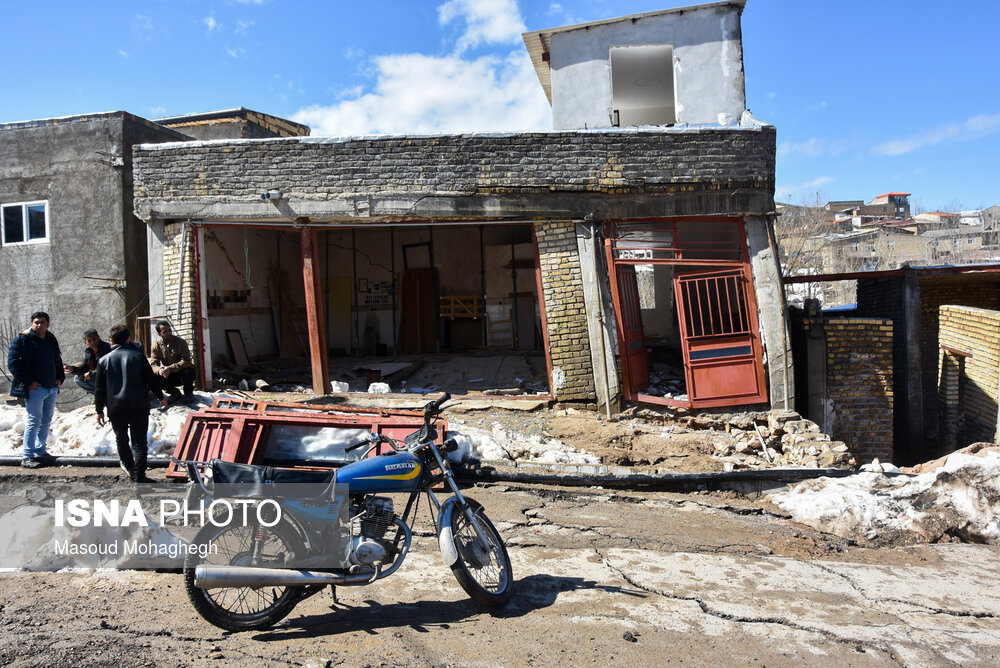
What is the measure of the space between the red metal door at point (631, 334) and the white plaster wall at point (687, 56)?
4.60 metres

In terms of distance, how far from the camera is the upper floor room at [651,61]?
A: 500 inches

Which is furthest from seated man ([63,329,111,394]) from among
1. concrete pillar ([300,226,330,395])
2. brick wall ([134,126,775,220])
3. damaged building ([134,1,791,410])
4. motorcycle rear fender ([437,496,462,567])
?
motorcycle rear fender ([437,496,462,567])

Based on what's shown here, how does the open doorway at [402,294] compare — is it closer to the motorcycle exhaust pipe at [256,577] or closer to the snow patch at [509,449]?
the snow patch at [509,449]

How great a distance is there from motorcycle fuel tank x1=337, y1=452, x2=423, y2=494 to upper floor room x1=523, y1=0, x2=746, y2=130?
10509 mm

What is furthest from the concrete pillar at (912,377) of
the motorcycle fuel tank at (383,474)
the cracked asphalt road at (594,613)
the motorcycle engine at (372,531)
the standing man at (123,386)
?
the standing man at (123,386)

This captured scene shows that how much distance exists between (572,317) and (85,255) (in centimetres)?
818

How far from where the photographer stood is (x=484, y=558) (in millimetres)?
3998

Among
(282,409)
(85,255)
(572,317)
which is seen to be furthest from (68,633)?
(85,255)

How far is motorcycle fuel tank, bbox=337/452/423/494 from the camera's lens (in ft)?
12.2

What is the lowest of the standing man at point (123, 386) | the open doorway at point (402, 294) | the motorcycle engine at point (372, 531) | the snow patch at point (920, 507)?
the snow patch at point (920, 507)

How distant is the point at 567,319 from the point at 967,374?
250 inches

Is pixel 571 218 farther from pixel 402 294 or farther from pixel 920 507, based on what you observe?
pixel 402 294

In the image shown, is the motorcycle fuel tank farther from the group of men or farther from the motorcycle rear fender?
the group of men

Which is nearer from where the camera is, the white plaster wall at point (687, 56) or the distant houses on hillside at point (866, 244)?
the white plaster wall at point (687, 56)
